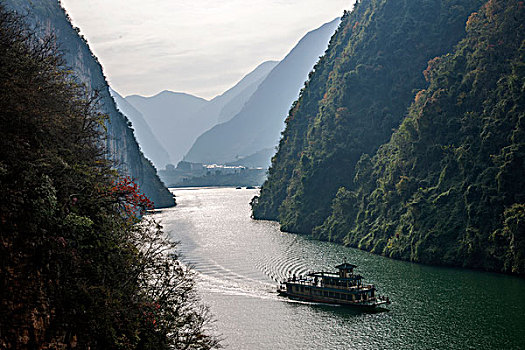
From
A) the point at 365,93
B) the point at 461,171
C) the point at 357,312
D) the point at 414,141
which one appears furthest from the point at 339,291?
the point at 365,93

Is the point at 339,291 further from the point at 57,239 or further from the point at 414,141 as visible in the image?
the point at 414,141

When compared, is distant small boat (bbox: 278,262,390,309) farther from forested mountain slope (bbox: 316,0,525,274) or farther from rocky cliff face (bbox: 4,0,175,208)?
rocky cliff face (bbox: 4,0,175,208)

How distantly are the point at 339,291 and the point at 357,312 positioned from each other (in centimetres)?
304

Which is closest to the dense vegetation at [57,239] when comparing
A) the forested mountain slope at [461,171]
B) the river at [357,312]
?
the river at [357,312]

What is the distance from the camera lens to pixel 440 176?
68.4 m

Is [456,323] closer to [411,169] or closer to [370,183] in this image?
[411,169]

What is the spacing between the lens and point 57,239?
16.2 m

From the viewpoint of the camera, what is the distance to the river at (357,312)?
3525 centimetres

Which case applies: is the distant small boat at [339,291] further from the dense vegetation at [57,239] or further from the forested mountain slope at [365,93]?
the forested mountain slope at [365,93]

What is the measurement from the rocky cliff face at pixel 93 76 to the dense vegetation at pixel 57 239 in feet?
220

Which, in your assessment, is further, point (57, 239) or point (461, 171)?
point (461, 171)

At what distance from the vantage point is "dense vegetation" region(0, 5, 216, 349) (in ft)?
48.6

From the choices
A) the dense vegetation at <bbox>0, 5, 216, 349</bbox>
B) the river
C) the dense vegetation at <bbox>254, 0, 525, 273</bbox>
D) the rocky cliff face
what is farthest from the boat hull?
the rocky cliff face

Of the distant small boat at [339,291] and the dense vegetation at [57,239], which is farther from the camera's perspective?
the distant small boat at [339,291]
